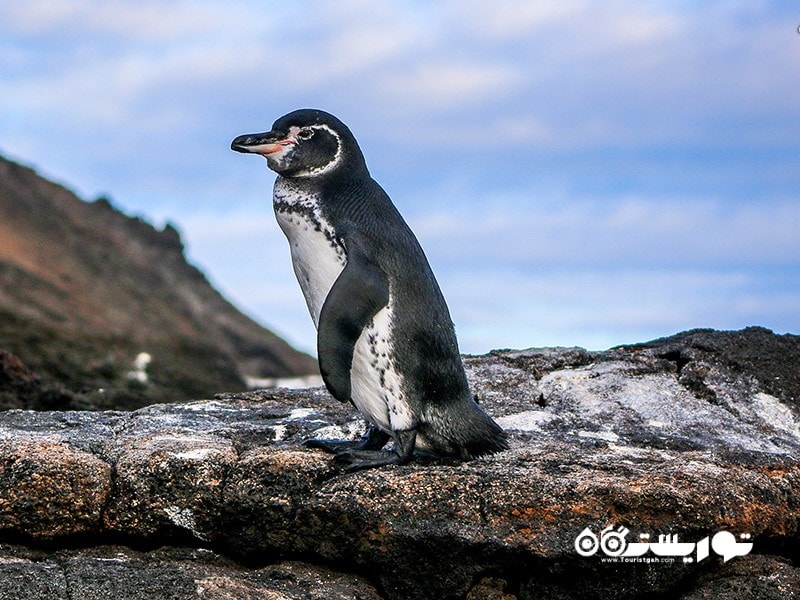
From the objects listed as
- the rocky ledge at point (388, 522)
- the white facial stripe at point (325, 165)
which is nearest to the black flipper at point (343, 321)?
the rocky ledge at point (388, 522)

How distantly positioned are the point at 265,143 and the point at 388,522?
199 cm

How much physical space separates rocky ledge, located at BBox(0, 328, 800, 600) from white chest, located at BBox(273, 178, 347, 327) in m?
0.85

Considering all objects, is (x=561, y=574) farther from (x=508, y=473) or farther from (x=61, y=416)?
(x=61, y=416)

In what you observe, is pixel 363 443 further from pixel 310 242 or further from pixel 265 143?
pixel 265 143

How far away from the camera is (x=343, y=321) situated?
223 inches

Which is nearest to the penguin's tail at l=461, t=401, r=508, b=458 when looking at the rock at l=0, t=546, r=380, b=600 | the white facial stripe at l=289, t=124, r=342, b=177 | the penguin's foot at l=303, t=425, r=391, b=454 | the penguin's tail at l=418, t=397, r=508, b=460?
the penguin's tail at l=418, t=397, r=508, b=460

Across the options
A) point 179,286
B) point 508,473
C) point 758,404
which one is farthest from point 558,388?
point 179,286

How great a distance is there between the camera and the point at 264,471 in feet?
19.4

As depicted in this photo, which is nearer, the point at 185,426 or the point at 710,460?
the point at 710,460

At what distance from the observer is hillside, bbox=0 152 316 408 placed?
983 inches

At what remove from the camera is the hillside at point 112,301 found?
2497 centimetres

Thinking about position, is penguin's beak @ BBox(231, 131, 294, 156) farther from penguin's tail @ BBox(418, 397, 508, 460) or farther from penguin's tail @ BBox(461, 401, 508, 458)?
penguin's tail @ BBox(461, 401, 508, 458)

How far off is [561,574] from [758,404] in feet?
7.72

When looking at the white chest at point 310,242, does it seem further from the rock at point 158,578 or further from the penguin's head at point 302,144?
the rock at point 158,578
